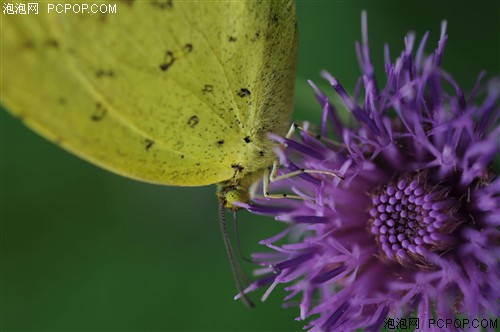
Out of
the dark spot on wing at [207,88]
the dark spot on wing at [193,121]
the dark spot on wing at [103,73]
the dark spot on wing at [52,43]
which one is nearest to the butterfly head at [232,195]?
the dark spot on wing at [193,121]

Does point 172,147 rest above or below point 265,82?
below

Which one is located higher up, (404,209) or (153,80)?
(153,80)

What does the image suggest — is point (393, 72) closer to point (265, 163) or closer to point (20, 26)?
point (265, 163)

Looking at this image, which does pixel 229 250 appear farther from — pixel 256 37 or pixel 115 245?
pixel 115 245

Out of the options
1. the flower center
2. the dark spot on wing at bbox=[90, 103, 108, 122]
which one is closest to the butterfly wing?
the dark spot on wing at bbox=[90, 103, 108, 122]

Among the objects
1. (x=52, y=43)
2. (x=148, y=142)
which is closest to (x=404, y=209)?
(x=148, y=142)

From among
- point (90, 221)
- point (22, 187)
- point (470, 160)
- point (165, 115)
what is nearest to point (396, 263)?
point (470, 160)
